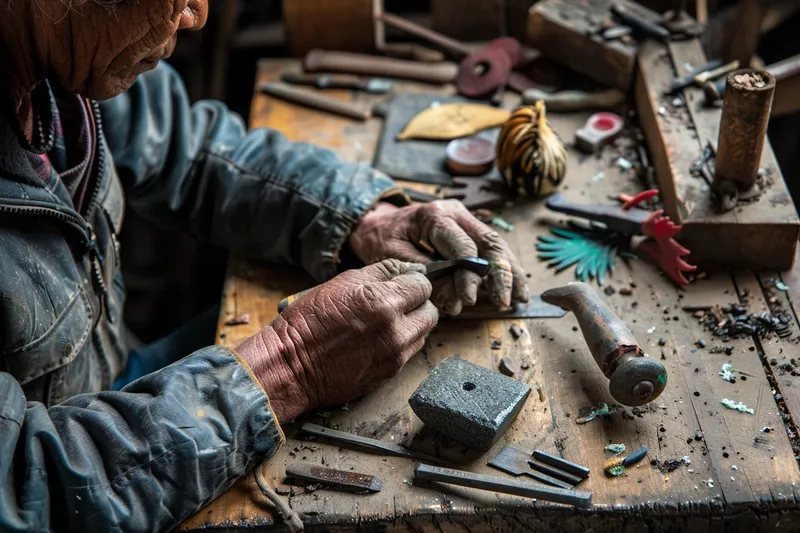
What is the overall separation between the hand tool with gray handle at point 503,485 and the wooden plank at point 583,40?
165cm

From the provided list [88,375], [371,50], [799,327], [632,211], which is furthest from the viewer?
[371,50]

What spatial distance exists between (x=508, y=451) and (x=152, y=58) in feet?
3.78

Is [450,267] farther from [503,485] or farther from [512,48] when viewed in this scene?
[512,48]

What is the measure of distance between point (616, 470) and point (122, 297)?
1485mm

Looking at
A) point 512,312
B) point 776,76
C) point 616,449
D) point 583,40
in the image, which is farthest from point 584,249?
point 583,40

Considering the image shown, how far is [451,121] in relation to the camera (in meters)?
2.86

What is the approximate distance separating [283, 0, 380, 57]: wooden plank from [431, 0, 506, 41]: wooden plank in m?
0.28

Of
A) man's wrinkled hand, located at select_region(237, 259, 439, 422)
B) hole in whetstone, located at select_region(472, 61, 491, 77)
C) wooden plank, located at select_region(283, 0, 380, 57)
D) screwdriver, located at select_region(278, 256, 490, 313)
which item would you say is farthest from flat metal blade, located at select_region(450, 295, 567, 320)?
wooden plank, located at select_region(283, 0, 380, 57)

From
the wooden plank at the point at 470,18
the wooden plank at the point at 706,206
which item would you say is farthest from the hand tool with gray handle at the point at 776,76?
the wooden plank at the point at 470,18

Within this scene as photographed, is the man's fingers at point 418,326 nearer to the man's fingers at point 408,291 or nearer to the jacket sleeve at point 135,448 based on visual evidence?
the man's fingers at point 408,291

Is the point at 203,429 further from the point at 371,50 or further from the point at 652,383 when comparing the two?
the point at 371,50

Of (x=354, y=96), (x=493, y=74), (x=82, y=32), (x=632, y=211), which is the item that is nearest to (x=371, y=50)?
(x=354, y=96)

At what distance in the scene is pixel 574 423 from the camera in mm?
1878

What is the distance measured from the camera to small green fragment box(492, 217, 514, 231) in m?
2.46
